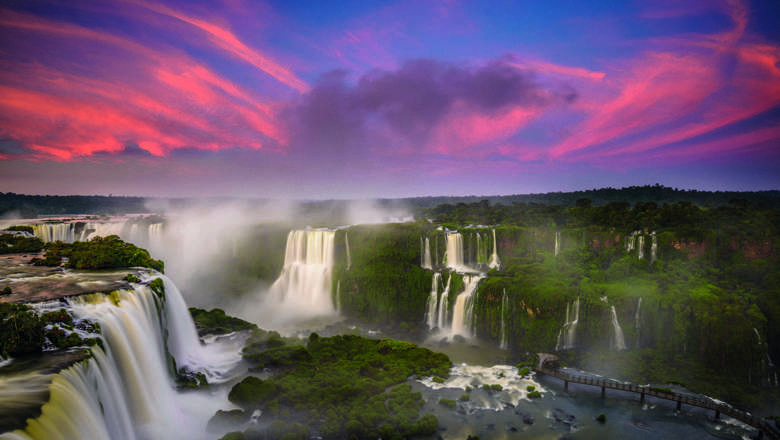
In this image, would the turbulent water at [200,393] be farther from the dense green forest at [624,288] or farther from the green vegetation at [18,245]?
the green vegetation at [18,245]

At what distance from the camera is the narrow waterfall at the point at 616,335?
2873cm

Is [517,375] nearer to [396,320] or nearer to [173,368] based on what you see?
[396,320]

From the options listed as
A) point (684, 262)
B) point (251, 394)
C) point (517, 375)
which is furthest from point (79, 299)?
point (684, 262)

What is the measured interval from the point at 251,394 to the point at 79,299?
955cm

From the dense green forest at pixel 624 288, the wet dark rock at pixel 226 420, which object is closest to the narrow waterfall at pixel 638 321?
the dense green forest at pixel 624 288

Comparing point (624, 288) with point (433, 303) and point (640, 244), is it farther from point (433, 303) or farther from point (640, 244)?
point (433, 303)

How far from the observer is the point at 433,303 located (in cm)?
3750

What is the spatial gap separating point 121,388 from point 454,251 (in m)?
35.4

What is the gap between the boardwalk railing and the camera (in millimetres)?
17984

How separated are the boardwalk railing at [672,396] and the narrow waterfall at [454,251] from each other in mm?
18862

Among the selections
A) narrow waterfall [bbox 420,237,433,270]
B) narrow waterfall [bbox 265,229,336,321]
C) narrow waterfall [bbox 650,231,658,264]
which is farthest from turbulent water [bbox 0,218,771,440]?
narrow waterfall [bbox 265,229,336,321]

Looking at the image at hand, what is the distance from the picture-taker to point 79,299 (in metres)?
15.3

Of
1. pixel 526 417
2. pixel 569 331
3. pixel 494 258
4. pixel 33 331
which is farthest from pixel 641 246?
pixel 33 331

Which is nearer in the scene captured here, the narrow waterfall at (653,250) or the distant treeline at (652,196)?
the narrow waterfall at (653,250)
